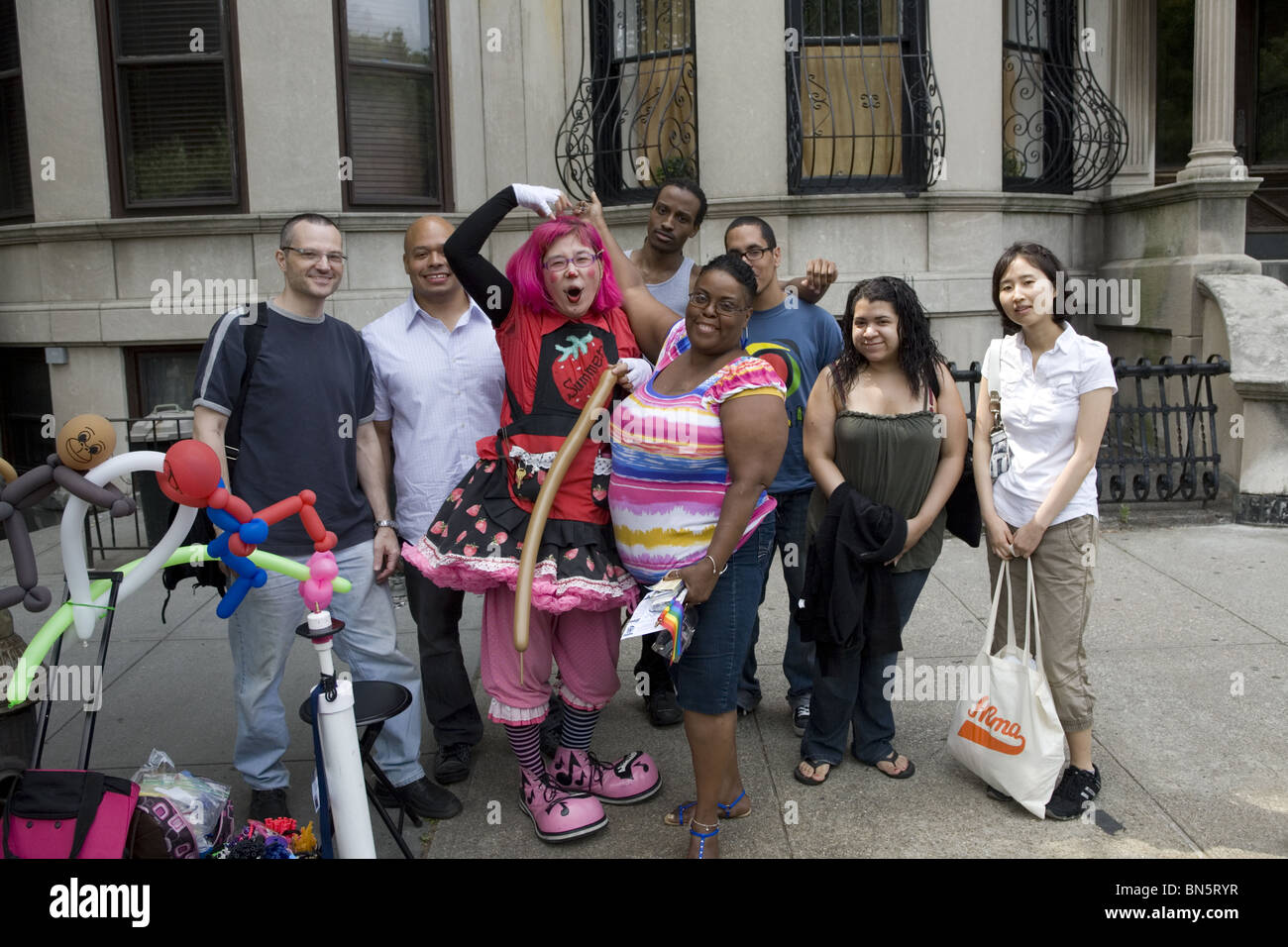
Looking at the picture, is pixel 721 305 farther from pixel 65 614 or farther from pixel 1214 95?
pixel 1214 95

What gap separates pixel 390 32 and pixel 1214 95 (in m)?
7.07

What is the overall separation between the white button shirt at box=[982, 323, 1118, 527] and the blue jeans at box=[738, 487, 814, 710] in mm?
827

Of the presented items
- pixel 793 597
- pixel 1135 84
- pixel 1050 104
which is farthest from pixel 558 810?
pixel 1135 84

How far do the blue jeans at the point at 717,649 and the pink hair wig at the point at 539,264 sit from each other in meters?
1.00

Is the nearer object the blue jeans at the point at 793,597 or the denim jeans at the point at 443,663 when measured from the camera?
the denim jeans at the point at 443,663

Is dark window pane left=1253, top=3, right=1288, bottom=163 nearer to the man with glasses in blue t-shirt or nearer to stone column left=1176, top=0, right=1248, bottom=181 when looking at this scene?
stone column left=1176, top=0, right=1248, bottom=181

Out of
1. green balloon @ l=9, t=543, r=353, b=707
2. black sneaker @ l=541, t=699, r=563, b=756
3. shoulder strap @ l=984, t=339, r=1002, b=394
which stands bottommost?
black sneaker @ l=541, t=699, r=563, b=756

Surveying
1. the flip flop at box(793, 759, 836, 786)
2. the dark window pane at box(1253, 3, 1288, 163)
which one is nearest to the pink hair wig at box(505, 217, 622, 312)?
the flip flop at box(793, 759, 836, 786)

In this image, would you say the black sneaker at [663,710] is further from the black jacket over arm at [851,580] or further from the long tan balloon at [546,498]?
the long tan balloon at [546,498]

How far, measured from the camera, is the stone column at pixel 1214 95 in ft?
29.8

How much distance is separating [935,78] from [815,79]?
954mm

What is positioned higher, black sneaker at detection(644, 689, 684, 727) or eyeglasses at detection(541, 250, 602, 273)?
eyeglasses at detection(541, 250, 602, 273)

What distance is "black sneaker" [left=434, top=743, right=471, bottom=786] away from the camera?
4207mm

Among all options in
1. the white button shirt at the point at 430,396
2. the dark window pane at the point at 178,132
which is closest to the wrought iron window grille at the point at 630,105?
the dark window pane at the point at 178,132
